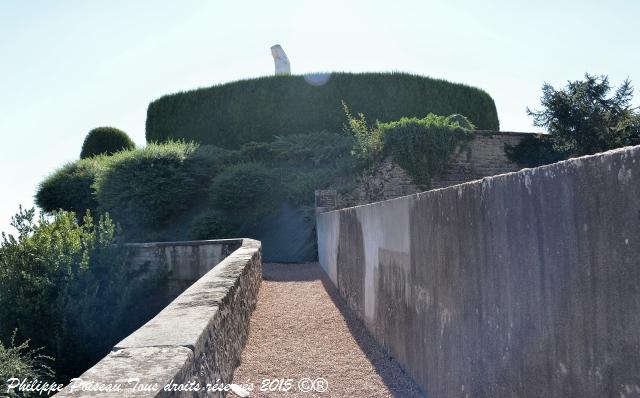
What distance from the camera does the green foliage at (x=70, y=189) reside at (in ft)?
59.9

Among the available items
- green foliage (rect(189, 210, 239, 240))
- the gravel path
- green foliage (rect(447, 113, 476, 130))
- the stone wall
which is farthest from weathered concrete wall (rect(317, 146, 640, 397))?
green foliage (rect(447, 113, 476, 130))

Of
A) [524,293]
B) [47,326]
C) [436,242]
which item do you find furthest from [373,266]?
[47,326]

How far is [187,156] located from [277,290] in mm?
8937

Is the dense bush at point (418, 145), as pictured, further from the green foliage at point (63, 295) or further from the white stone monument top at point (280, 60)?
the white stone monument top at point (280, 60)

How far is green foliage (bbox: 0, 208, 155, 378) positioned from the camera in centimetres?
807

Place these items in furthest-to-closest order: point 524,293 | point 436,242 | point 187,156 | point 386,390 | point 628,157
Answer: point 187,156 < point 386,390 < point 436,242 < point 524,293 < point 628,157

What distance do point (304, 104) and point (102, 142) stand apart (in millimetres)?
10061

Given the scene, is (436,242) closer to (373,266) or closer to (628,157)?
(628,157)

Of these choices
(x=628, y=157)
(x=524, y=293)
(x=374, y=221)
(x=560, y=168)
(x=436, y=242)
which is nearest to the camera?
(x=628, y=157)

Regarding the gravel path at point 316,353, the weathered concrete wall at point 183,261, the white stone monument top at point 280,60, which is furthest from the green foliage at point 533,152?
the white stone monument top at point 280,60

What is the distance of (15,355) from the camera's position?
6.30m

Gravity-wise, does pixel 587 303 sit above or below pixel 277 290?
above
